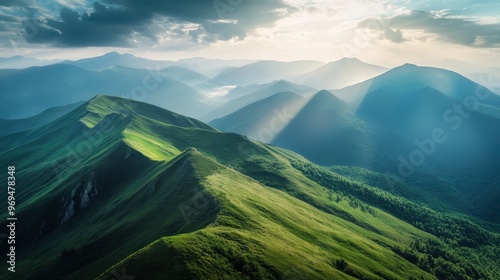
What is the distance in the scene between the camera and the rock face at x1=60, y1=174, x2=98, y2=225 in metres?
166

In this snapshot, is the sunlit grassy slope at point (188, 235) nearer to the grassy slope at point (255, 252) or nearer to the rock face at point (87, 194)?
the grassy slope at point (255, 252)

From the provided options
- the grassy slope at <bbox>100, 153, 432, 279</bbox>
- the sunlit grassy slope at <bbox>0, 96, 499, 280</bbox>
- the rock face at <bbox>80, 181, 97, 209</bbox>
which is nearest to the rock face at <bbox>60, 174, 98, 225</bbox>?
the rock face at <bbox>80, 181, 97, 209</bbox>

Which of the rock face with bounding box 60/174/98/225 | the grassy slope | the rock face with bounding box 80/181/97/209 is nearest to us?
the grassy slope

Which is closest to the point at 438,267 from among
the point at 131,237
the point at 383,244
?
the point at 383,244

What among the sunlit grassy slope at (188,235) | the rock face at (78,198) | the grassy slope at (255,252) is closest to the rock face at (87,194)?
the rock face at (78,198)

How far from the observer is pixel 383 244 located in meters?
160

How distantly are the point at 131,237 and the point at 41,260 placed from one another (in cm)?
5506

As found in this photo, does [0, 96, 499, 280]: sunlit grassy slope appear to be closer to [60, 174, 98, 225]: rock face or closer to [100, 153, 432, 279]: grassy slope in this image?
[100, 153, 432, 279]: grassy slope

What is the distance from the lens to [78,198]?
564 feet

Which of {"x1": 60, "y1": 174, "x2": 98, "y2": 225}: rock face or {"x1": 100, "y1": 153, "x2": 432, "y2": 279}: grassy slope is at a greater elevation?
{"x1": 100, "y1": 153, "x2": 432, "y2": 279}: grassy slope

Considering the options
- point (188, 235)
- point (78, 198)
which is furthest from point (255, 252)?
point (78, 198)

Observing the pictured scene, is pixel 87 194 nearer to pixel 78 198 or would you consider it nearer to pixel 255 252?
pixel 78 198

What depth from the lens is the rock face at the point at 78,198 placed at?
166m

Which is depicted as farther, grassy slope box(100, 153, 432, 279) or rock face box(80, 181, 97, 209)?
rock face box(80, 181, 97, 209)
